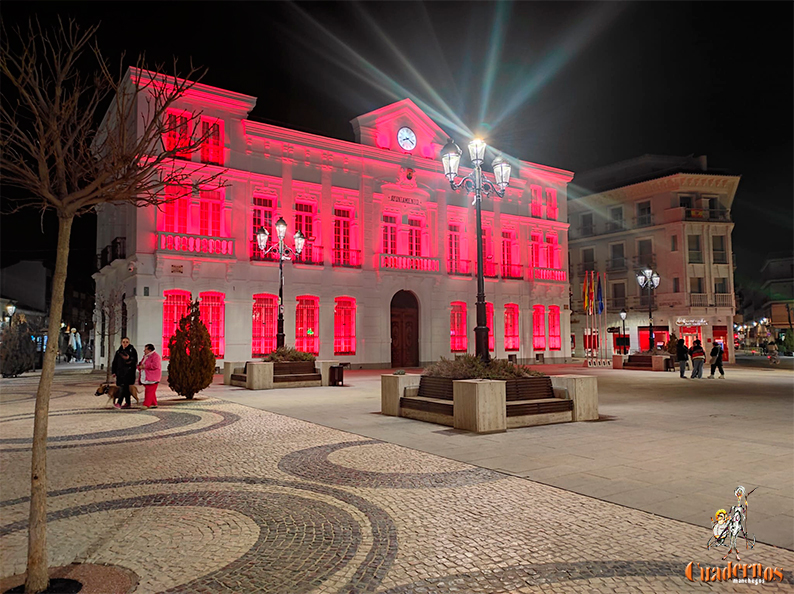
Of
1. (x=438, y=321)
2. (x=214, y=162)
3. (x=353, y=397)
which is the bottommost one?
(x=353, y=397)

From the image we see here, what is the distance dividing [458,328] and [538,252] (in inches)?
360

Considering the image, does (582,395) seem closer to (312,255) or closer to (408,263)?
(312,255)

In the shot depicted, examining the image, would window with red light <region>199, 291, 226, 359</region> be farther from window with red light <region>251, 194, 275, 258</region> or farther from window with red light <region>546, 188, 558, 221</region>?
window with red light <region>546, 188, 558, 221</region>

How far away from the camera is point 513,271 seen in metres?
37.5

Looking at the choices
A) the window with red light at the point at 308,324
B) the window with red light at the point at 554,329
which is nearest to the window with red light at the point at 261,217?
the window with red light at the point at 308,324

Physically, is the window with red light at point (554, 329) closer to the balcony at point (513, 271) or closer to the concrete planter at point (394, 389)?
the balcony at point (513, 271)

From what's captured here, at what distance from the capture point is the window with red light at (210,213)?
26609 millimetres

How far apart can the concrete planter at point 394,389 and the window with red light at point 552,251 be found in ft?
97.9

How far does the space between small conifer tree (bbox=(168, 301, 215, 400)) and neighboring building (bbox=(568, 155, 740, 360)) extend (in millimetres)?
37618

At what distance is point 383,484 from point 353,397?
9625 millimetres

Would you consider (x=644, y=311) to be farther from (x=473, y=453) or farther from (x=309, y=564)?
(x=309, y=564)

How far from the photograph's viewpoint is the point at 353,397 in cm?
1584

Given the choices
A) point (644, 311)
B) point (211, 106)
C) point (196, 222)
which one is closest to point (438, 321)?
point (196, 222)

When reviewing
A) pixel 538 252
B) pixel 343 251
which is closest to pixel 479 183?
pixel 343 251
